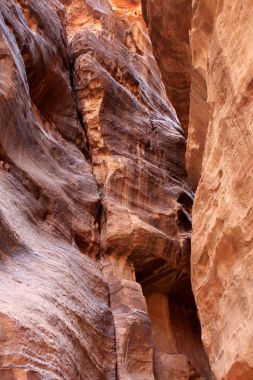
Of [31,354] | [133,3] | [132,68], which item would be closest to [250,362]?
[31,354]

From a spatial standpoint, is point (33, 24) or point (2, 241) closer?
point (2, 241)

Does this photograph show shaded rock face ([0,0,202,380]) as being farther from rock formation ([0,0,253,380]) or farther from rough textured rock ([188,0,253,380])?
rough textured rock ([188,0,253,380])

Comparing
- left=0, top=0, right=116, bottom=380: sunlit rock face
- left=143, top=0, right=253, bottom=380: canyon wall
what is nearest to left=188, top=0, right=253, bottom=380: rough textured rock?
left=143, top=0, right=253, bottom=380: canyon wall

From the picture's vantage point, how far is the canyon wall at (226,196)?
470 cm

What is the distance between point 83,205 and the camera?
904 cm

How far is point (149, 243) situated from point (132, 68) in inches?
224

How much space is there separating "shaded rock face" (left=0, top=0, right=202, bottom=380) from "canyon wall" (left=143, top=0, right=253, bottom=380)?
1.58m

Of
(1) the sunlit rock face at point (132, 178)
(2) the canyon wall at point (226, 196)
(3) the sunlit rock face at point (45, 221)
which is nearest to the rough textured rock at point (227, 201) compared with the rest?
(2) the canyon wall at point (226, 196)

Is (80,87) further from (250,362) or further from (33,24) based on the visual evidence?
(250,362)

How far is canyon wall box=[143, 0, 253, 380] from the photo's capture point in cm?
470

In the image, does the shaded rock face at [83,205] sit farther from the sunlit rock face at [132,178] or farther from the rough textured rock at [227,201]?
the rough textured rock at [227,201]

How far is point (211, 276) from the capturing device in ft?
18.5

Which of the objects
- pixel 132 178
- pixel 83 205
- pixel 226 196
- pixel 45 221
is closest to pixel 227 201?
pixel 226 196

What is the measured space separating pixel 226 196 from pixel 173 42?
454 centimetres
